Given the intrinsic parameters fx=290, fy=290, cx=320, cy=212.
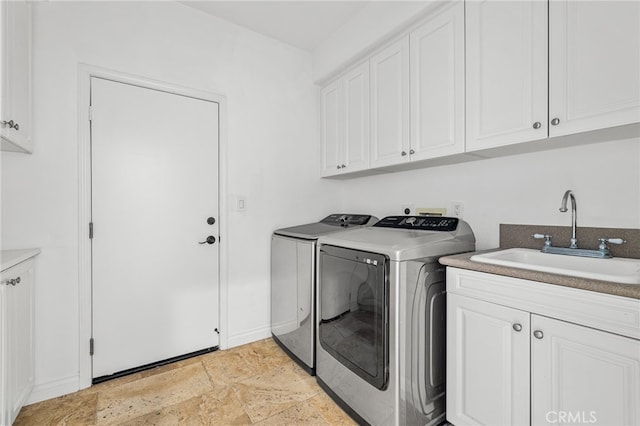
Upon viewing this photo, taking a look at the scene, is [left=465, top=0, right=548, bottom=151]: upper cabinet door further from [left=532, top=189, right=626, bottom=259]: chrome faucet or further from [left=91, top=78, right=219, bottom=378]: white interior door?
[left=91, top=78, right=219, bottom=378]: white interior door

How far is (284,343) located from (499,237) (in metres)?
1.76

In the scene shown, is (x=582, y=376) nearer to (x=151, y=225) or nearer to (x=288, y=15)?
(x=151, y=225)

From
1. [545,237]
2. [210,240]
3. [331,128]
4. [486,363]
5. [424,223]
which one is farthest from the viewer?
[331,128]

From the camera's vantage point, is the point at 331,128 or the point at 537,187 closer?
the point at 537,187

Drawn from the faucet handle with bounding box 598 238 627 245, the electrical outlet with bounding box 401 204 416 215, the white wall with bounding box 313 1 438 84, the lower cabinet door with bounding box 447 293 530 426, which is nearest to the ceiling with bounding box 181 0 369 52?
the white wall with bounding box 313 1 438 84

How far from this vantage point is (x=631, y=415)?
95cm

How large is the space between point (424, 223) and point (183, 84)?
2056 mm

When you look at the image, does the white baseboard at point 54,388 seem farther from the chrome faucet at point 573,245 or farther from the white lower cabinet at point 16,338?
the chrome faucet at point 573,245

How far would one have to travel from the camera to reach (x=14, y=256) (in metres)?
1.46

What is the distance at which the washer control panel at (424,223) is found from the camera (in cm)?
182

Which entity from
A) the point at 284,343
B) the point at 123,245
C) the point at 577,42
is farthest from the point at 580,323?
the point at 123,245

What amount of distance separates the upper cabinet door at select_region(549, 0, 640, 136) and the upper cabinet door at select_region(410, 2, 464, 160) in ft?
1.46

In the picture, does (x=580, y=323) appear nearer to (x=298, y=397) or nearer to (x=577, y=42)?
(x=577, y=42)

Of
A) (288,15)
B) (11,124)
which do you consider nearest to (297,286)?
(11,124)
